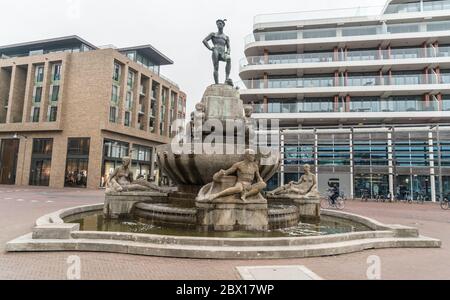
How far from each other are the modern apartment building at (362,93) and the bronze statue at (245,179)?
25.6m

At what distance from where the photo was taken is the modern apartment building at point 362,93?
1237 inches

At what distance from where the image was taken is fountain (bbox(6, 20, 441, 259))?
19.7 ft

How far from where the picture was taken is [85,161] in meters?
36.7

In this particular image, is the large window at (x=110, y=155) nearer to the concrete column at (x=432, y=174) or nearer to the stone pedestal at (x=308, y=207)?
the stone pedestal at (x=308, y=207)

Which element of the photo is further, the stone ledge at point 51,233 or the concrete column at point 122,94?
the concrete column at point 122,94

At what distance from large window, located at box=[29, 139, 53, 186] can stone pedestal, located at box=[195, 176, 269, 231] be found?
36386mm

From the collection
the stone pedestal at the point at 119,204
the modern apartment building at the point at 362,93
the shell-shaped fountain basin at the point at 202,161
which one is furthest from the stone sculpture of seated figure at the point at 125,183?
the modern apartment building at the point at 362,93

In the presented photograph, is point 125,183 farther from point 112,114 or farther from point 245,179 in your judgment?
point 112,114

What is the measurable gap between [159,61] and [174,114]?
9.10m

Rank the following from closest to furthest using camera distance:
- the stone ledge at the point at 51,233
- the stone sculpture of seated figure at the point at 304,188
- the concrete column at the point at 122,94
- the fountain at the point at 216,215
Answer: the fountain at the point at 216,215, the stone ledge at the point at 51,233, the stone sculpture of seated figure at the point at 304,188, the concrete column at the point at 122,94

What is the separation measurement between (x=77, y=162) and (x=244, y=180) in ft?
111

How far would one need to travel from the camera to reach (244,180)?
7988 millimetres
